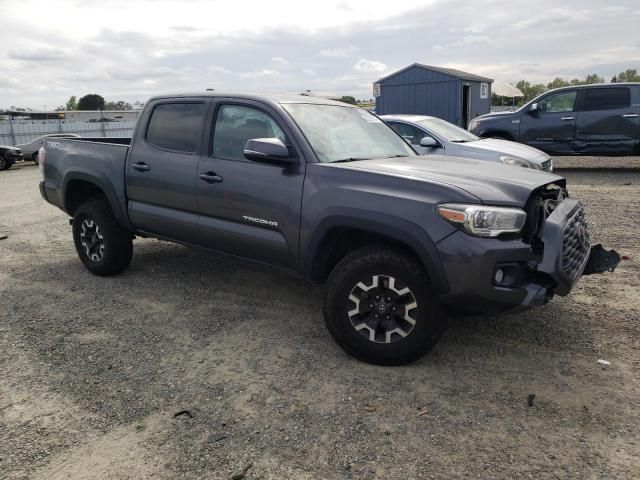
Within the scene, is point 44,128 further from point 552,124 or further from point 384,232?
point 384,232

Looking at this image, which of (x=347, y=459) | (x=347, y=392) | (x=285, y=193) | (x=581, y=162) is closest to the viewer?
(x=347, y=459)

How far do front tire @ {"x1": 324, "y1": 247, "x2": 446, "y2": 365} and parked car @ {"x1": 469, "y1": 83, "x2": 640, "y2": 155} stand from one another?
9.82m

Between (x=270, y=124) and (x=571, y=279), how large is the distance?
233cm

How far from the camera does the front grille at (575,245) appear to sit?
10.6 ft

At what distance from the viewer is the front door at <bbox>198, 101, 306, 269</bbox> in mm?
3703

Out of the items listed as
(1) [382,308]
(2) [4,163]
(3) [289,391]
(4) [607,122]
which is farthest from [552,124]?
(2) [4,163]

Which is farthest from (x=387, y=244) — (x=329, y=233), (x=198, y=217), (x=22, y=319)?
(x=22, y=319)

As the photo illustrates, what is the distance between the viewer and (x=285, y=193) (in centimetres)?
370

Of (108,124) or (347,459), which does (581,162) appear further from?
(108,124)

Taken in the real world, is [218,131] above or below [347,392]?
above

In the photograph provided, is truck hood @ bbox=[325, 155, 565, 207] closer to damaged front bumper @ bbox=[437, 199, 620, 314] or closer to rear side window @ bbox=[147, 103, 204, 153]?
damaged front bumper @ bbox=[437, 199, 620, 314]

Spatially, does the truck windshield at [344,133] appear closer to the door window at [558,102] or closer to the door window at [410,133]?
the door window at [410,133]

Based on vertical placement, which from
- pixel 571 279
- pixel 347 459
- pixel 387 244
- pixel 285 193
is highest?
pixel 285 193

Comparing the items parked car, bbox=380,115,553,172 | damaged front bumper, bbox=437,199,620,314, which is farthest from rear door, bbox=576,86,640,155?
damaged front bumper, bbox=437,199,620,314
